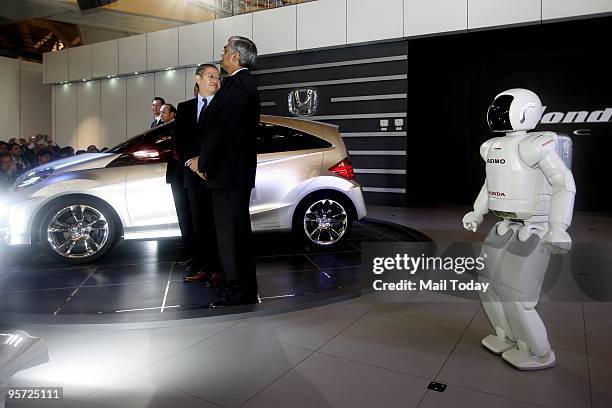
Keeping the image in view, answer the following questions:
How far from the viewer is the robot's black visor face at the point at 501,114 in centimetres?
231

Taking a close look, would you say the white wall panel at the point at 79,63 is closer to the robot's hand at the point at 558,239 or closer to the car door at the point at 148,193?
the car door at the point at 148,193

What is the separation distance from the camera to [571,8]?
21.9 feet

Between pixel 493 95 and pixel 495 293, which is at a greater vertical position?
pixel 493 95

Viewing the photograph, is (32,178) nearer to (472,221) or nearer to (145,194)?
(145,194)

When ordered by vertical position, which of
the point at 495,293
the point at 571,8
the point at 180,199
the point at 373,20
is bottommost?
the point at 495,293

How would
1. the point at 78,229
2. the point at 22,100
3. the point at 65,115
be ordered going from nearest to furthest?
1. the point at 78,229
2. the point at 65,115
3. the point at 22,100

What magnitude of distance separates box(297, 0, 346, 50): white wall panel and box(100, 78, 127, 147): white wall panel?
4967 millimetres

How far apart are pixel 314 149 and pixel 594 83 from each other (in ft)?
17.0

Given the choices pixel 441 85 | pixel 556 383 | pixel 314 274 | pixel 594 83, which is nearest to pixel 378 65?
pixel 441 85

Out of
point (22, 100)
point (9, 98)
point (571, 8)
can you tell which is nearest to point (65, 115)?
point (22, 100)

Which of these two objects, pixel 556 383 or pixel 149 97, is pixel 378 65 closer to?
pixel 149 97

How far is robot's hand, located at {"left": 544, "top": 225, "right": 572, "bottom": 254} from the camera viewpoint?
2.09m

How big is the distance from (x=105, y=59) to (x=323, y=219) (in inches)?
354

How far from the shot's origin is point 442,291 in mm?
3666
